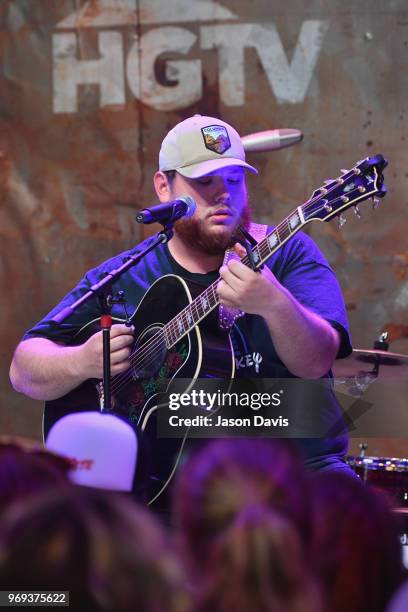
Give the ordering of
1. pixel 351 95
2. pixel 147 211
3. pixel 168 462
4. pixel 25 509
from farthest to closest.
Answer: pixel 351 95 < pixel 168 462 < pixel 147 211 < pixel 25 509

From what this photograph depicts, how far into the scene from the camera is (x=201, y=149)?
369 cm

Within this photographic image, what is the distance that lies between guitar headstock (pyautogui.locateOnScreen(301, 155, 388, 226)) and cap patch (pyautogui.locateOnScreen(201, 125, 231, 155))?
21.9 inches

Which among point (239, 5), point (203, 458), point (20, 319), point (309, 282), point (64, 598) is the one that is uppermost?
point (239, 5)

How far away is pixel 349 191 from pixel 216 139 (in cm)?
70

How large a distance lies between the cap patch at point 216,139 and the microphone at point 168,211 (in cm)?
43

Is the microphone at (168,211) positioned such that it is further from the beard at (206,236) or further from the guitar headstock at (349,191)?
the guitar headstock at (349,191)

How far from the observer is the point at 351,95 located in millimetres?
5691

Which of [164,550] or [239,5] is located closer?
[164,550]

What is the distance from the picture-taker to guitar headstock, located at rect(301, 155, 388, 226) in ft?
10.3

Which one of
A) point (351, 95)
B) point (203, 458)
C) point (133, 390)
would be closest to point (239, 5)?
point (351, 95)

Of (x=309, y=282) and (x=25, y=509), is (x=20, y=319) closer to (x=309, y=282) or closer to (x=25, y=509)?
(x=309, y=282)

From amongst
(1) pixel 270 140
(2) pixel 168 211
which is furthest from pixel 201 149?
(2) pixel 168 211

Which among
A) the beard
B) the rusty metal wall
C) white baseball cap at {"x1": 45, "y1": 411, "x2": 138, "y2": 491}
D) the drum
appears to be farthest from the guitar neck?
the rusty metal wall

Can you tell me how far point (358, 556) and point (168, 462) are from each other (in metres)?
2.20
